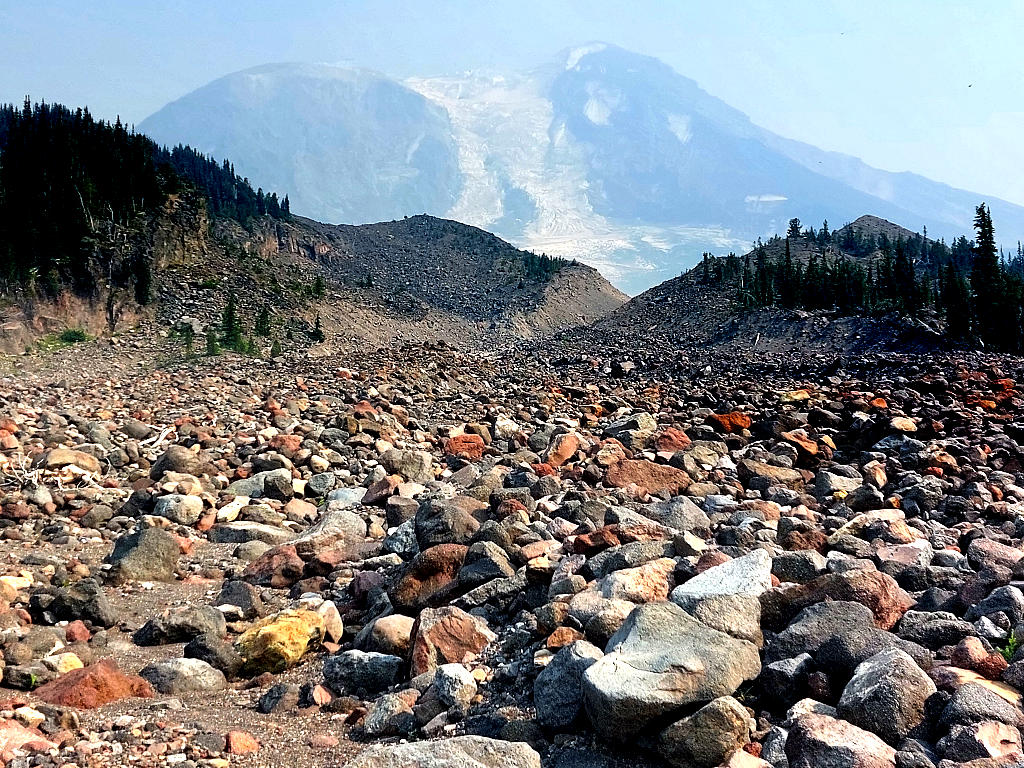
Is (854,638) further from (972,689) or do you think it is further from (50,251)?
(50,251)

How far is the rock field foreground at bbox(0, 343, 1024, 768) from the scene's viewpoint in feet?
11.4

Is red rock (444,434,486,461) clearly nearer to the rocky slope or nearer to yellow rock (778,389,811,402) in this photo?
yellow rock (778,389,811,402)

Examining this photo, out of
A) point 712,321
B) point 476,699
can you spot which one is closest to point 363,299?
point 712,321

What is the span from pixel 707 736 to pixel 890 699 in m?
0.84

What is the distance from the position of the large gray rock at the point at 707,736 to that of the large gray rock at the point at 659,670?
4.2 inches

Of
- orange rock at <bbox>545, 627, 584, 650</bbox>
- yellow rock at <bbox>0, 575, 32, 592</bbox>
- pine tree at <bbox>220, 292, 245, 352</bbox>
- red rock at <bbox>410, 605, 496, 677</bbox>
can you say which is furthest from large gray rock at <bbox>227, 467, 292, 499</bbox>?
pine tree at <bbox>220, 292, 245, 352</bbox>

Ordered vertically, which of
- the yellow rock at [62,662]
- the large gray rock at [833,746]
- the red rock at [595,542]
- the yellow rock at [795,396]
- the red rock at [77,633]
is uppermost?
the yellow rock at [795,396]

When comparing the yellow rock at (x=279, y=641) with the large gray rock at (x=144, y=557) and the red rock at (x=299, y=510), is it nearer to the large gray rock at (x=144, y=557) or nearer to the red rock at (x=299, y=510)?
the large gray rock at (x=144, y=557)

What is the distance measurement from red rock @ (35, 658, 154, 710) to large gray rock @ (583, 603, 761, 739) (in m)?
2.94

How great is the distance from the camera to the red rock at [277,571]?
7.05 metres

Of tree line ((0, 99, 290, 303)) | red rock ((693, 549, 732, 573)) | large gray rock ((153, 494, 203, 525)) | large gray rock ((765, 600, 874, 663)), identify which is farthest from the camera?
tree line ((0, 99, 290, 303))

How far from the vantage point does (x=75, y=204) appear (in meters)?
32.1

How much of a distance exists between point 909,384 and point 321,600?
16.3 metres

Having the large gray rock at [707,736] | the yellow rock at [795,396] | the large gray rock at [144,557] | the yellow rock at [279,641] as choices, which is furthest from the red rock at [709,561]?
the yellow rock at [795,396]
